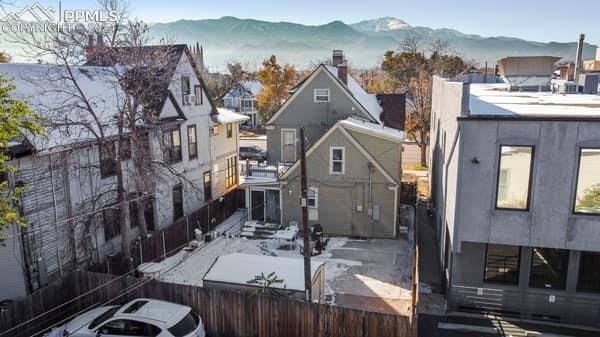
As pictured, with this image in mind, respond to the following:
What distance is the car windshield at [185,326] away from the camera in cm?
1177

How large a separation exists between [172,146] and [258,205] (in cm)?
596

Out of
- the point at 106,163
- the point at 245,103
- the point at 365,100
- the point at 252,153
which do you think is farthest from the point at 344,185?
the point at 245,103

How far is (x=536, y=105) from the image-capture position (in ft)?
49.8

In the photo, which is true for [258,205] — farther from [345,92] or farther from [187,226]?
[345,92]

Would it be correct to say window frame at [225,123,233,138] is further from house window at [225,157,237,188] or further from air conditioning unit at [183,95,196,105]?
air conditioning unit at [183,95,196,105]

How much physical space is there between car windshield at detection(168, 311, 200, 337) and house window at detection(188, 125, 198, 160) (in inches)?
533

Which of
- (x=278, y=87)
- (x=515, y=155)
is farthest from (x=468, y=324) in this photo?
(x=278, y=87)

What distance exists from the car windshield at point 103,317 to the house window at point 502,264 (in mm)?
12114

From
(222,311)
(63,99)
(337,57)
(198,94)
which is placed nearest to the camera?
(222,311)

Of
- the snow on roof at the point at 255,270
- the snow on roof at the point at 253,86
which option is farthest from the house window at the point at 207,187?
the snow on roof at the point at 253,86

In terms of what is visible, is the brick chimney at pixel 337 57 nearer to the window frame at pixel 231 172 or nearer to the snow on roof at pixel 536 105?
the window frame at pixel 231 172

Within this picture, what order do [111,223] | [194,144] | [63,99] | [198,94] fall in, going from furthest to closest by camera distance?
[198,94] < [194,144] < [111,223] < [63,99]

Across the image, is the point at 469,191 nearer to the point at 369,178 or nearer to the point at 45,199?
the point at 369,178

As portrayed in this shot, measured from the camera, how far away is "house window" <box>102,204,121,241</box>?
751 inches
